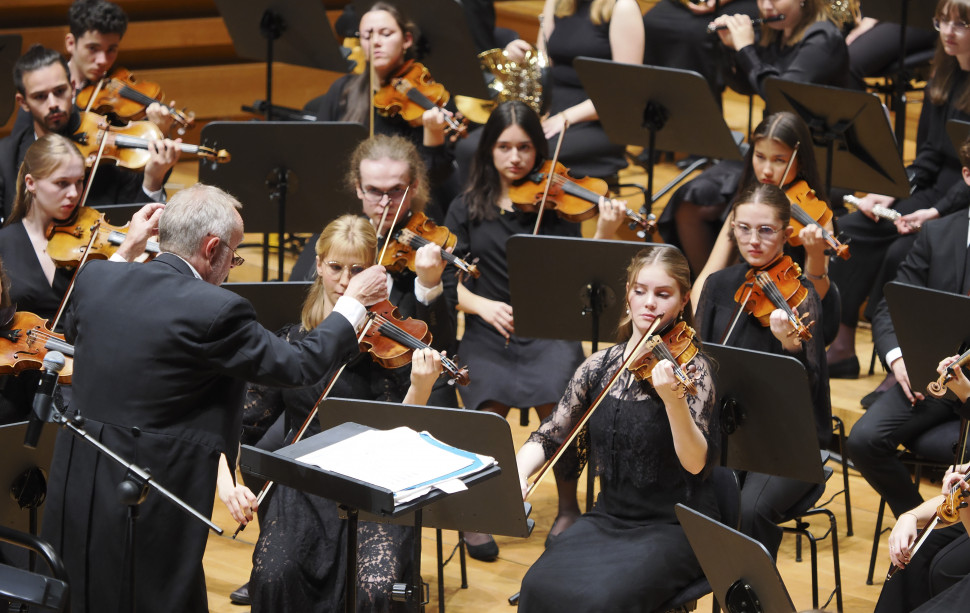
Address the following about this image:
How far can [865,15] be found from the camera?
16.9ft

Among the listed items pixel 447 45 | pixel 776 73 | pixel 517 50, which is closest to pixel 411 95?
pixel 447 45

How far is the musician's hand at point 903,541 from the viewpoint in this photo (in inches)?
109

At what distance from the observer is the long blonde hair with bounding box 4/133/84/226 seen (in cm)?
371

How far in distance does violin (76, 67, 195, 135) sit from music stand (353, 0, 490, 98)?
37.4 inches

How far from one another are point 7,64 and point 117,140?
63 cm

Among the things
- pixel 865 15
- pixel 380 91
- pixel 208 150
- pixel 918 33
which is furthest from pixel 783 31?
pixel 208 150

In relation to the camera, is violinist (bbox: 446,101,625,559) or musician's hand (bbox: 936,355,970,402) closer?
musician's hand (bbox: 936,355,970,402)

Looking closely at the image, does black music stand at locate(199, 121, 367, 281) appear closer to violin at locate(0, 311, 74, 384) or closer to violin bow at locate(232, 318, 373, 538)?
violin at locate(0, 311, 74, 384)

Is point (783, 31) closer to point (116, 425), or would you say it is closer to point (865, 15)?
point (865, 15)

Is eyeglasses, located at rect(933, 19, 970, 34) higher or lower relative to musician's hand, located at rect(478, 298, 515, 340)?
higher

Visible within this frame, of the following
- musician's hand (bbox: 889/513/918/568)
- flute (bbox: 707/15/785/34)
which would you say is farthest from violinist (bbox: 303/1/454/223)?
musician's hand (bbox: 889/513/918/568)

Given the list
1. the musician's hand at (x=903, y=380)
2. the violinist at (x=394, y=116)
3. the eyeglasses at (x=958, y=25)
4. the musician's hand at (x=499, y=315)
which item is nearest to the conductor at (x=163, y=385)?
the musician's hand at (x=499, y=315)

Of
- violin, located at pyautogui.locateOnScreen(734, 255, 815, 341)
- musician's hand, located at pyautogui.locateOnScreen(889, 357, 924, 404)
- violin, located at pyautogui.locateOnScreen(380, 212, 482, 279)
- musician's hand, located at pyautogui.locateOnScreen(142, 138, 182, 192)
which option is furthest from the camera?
musician's hand, located at pyautogui.locateOnScreen(142, 138, 182, 192)

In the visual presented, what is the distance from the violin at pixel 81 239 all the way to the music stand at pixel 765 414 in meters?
1.80
